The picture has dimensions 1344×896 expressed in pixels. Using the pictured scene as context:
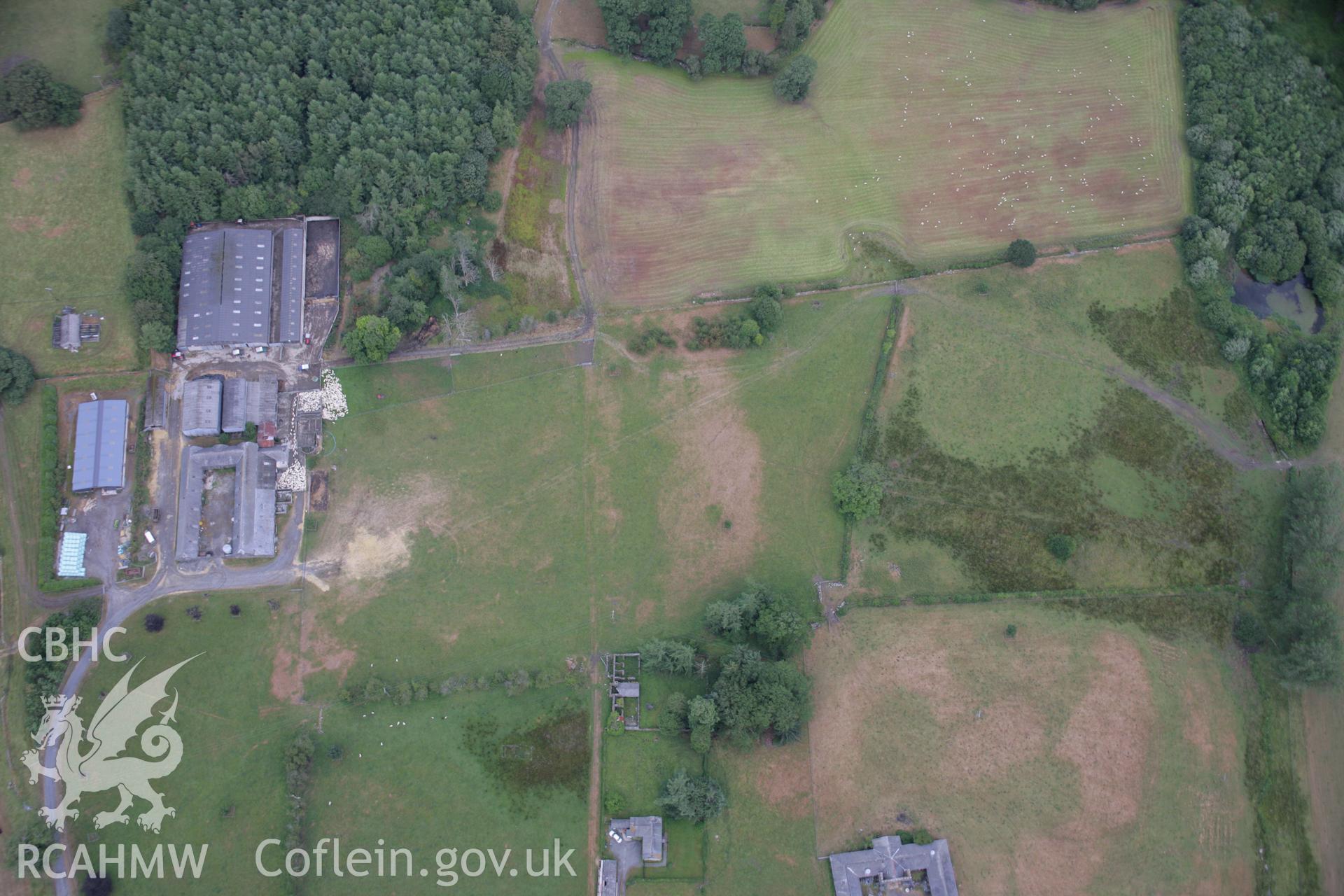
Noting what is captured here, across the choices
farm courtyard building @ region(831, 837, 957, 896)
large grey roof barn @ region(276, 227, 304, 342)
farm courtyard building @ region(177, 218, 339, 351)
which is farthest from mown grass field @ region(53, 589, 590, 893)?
large grey roof barn @ region(276, 227, 304, 342)

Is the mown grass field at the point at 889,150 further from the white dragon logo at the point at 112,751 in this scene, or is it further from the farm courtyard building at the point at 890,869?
the white dragon logo at the point at 112,751

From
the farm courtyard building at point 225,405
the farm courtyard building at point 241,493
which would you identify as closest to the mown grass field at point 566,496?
the farm courtyard building at point 241,493

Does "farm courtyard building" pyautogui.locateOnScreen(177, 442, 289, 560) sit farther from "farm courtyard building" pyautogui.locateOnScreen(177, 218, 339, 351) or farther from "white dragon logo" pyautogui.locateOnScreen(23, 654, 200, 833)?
"white dragon logo" pyautogui.locateOnScreen(23, 654, 200, 833)

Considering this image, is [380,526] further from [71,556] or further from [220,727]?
[71,556]

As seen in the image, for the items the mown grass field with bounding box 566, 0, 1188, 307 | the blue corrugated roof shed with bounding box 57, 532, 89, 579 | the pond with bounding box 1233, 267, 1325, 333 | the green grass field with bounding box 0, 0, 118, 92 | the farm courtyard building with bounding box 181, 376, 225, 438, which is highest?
the green grass field with bounding box 0, 0, 118, 92

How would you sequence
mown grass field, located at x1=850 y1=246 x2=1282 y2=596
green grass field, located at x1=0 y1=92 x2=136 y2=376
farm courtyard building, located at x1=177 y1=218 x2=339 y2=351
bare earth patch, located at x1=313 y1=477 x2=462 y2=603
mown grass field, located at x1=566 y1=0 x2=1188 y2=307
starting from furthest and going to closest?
mown grass field, located at x1=566 y1=0 x2=1188 y2=307 < mown grass field, located at x1=850 y1=246 x2=1282 y2=596 < farm courtyard building, located at x1=177 y1=218 x2=339 y2=351 < green grass field, located at x1=0 y1=92 x2=136 y2=376 < bare earth patch, located at x1=313 y1=477 x2=462 y2=603

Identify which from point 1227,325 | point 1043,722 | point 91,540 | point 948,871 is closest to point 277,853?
point 91,540
